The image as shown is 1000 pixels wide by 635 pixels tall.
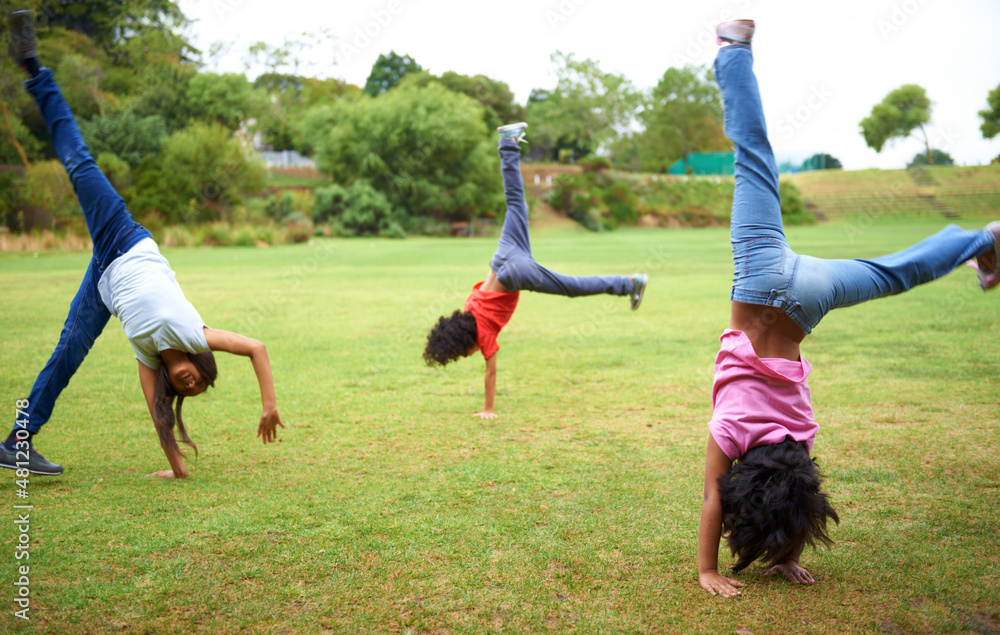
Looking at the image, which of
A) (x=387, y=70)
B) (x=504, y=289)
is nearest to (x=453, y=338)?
(x=504, y=289)

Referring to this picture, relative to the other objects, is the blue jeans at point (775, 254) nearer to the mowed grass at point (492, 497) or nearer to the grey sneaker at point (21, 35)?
the mowed grass at point (492, 497)

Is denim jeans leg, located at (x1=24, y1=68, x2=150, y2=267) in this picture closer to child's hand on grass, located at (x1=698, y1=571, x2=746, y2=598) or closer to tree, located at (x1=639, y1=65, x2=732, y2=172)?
child's hand on grass, located at (x1=698, y1=571, x2=746, y2=598)

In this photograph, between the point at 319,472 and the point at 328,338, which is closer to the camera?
the point at 319,472

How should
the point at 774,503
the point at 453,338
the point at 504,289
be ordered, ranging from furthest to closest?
the point at 504,289, the point at 453,338, the point at 774,503

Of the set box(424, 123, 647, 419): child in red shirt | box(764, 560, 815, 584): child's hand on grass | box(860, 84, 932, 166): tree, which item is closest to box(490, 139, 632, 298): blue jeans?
box(424, 123, 647, 419): child in red shirt

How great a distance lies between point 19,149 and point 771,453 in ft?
156

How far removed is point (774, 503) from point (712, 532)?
34 centimetres

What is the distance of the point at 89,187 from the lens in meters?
4.81

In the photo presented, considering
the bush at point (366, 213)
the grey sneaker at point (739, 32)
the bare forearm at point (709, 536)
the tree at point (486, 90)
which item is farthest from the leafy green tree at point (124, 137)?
the bare forearm at point (709, 536)

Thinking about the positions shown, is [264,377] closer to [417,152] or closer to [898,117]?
[417,152]

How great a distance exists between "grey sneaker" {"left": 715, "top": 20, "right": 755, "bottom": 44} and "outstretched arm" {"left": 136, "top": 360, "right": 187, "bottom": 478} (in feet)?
13.8

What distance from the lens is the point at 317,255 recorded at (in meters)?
30.0

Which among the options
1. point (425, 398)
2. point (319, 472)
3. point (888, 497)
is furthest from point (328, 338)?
point (888, 497)

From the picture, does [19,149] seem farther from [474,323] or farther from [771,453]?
[771,453]
